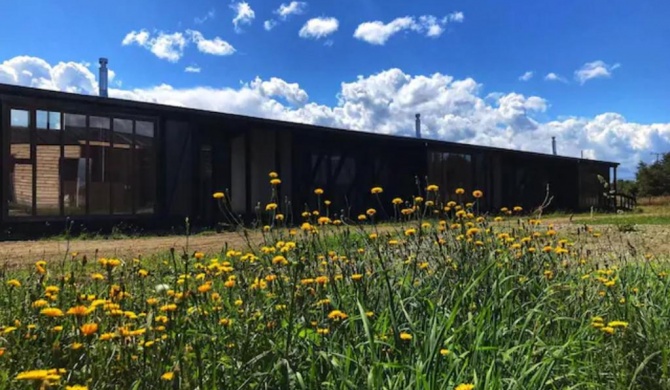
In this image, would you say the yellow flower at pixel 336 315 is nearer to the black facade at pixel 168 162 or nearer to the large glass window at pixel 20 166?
the black facade at pixel 168 162

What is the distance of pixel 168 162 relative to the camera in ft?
44.5

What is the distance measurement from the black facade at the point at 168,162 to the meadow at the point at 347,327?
26.2ft

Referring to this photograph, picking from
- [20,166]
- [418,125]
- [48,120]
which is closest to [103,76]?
[48,120]

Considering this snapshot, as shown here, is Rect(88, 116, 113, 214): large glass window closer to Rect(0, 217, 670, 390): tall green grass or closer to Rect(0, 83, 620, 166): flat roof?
Rect(0, 83, 620, 166): flat roof

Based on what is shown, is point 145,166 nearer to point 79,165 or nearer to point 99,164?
point 99,164

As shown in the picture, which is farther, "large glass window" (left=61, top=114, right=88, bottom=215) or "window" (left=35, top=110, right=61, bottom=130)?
"large glass window" (left=61, top=114, right=88, bottom=215)

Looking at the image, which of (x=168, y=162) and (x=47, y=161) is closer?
(x=47, y=161)

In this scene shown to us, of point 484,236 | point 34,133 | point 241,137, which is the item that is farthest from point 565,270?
point 241,137

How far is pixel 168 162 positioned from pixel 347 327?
12376 millimetres

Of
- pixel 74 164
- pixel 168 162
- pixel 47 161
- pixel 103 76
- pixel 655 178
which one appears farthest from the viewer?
pixel 655 178

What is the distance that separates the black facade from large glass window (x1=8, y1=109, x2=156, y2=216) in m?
0.02

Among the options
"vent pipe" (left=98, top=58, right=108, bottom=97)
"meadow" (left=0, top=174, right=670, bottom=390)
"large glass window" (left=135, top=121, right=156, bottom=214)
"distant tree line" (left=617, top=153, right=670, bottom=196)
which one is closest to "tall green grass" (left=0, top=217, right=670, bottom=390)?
"meadow" (left=0, top=174, right=670, bottom=390)

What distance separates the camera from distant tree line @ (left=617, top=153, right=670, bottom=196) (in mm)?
41125

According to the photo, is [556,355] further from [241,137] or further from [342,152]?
[342,152]
